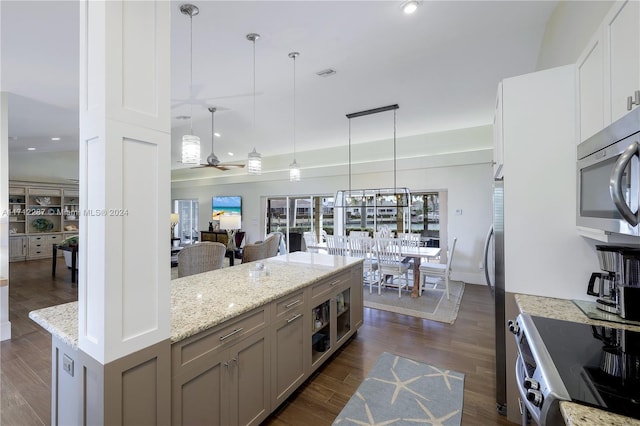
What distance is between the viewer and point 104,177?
1.01 m

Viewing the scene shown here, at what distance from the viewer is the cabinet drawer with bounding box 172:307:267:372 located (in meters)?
1.30

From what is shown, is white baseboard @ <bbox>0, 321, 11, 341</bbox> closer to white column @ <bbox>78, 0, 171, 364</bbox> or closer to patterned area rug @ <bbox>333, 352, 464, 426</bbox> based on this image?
white column @ <bbox>78, 0, 171, 364</bbox>

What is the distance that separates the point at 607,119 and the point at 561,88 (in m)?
0.65

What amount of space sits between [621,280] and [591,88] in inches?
39.0

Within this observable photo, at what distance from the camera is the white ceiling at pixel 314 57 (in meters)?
2.20

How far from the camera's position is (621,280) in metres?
1.41

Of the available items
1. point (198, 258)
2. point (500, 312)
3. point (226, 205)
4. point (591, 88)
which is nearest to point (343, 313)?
point (500, 312)

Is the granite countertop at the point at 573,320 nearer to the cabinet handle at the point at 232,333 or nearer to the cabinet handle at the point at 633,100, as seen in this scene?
the cabinet handle at the point at 633,100

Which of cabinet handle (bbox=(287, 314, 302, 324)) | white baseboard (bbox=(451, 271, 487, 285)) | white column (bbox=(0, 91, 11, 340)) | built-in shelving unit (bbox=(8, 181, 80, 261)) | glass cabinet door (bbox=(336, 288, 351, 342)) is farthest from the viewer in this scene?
built-in shelving unit (bbox=(8, 181, 80, 261))

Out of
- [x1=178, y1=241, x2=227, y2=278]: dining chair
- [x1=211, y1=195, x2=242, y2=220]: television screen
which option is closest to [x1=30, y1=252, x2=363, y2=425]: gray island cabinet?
[x1=178, y1=241, x2=227, y2=278]: dining chair

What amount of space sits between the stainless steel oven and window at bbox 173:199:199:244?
419 inches

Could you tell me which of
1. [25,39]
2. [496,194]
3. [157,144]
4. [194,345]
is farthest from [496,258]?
[25,39]

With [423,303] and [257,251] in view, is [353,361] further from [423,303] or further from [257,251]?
[257,251]

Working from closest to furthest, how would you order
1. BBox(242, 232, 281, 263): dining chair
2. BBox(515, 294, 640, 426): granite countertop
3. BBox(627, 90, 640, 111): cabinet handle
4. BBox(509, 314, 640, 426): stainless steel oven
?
BBox(515, 294, 640, 426): granite countertop
BBox(509, 314, 640, 426): stainless steel oven
BBox(627, 90, 640, 111): cabinet handle
BBox(242, 232, 281, 263): dining chair
